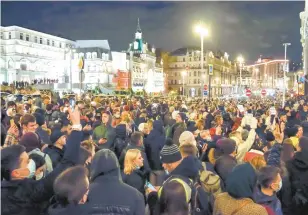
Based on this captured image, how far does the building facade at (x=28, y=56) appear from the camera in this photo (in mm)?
80175

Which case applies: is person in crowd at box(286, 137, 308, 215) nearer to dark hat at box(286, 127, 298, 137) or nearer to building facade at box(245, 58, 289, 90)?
dark hat at box(286, 127, 298, 137)

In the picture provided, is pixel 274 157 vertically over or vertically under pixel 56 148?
under

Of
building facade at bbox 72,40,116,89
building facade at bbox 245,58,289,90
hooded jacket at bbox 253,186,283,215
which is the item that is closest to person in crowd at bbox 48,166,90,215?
hooded jacket at bbox 253,186,283,215

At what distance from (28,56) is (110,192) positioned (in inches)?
3357

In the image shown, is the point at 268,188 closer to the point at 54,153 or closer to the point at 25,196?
the point at 25,196

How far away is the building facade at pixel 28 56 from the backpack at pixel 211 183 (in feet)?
254

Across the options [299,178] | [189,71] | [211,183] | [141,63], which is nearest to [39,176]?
[211,183]

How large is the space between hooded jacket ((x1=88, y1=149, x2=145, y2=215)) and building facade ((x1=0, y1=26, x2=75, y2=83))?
78119 millimetres

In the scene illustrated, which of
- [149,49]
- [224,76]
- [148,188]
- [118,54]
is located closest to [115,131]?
[148,188]

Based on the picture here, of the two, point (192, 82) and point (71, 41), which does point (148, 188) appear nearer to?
point (71, 41)

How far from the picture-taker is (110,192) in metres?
3.75

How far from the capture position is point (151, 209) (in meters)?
4.31

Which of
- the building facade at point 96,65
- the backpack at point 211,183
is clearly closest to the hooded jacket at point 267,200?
the backpack at point 211,183

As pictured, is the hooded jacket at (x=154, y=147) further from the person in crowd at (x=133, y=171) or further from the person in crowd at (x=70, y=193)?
the person in crowd at (x=70, y=193)
